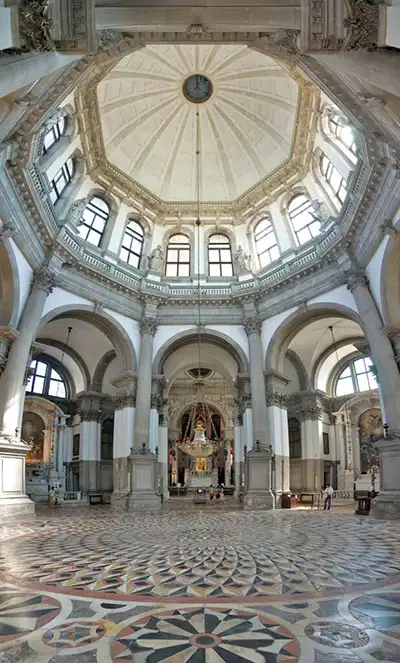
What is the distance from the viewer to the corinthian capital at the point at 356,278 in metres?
17.3

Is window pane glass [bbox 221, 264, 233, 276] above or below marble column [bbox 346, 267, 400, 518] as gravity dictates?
above

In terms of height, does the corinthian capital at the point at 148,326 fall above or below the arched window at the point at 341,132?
below

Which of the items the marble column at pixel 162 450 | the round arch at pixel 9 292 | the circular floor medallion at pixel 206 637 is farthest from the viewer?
the marble column at pixel 162 450

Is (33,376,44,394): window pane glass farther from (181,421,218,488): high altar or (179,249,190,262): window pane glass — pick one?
(181,421,218,488): high altar

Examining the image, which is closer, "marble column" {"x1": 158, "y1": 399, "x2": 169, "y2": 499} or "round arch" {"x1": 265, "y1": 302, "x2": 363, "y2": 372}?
"round arch" {"x1": 265, "y1": 302, "x2": 363, "y2": 372}

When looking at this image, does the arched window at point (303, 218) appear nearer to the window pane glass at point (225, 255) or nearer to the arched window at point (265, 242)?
the arched window at point (265, 242)

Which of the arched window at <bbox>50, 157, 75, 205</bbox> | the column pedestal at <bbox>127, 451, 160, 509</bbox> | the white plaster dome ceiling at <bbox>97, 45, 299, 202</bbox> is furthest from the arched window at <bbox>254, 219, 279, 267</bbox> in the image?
the column pedestal at <bbox>127, 451, 160, 509</bbox>

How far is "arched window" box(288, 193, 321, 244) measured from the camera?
73.3 feet

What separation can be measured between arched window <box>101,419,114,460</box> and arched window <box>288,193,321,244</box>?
15.2 metres

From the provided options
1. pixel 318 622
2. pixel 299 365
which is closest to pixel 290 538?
pixel 318 622

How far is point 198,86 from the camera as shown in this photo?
23.5m

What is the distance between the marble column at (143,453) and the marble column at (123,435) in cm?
40

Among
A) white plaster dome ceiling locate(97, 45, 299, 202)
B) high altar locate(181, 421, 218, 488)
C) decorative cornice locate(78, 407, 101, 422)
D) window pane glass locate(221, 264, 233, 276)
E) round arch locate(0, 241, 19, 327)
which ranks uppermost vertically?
white plaster dome ceiling locate(97, 45, 299, 202)

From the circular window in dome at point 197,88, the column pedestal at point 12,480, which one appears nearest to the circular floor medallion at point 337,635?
the column pedestal at point 12,480
